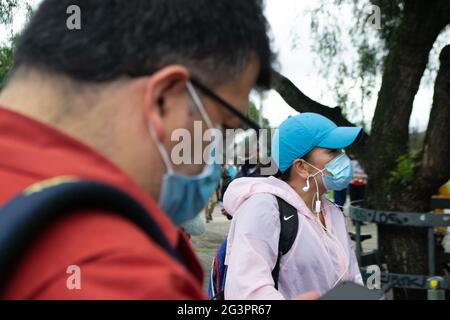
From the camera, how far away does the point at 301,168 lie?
3.46 m

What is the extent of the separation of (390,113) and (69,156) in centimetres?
514

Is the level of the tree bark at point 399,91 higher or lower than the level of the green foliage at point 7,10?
lower

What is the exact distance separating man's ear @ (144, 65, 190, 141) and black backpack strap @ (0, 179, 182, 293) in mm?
230

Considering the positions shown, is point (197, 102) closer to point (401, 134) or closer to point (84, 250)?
point (84, 250)

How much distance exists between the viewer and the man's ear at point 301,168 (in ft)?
11.2

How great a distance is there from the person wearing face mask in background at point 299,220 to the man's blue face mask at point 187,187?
131 centimetres

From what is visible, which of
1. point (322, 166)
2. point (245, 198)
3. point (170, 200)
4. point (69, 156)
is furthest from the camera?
point (322, 166)

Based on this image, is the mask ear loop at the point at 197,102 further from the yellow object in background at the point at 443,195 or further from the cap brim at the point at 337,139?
the yellow object in background at the point at 443,195

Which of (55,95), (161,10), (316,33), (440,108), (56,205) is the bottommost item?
(56,205)

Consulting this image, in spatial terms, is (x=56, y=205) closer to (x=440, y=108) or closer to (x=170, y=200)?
(x=170, y=200)

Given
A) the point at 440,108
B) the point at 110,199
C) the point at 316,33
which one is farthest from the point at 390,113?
the point at 110,199

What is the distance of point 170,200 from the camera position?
1225 millimetres

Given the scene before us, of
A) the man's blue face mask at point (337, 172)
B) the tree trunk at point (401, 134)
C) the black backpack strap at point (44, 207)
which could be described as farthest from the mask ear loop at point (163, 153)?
the tree trunk at point (401, 134)

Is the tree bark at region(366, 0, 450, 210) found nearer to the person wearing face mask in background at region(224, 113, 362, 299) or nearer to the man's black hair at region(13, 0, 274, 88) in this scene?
the person wearing face mask in background at region(224, 113, 362, 299)
